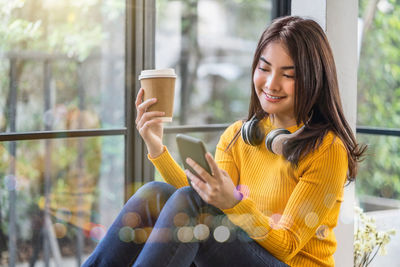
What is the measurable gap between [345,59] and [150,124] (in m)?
0.89

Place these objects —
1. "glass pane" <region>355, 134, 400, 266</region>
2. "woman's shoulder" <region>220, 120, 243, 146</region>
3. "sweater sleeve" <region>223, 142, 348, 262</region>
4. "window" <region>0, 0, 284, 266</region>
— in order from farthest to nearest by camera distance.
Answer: "glass pane" <region>355, 134, 400, 266</region> < "window" <region>0, 0, 284, 266</region> < "woman's shoulder" <region>220, 120, 243, 146</region> < "sweater sleeve" <region>223, 142, 348, 262</region>

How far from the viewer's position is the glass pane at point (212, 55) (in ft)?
13.9

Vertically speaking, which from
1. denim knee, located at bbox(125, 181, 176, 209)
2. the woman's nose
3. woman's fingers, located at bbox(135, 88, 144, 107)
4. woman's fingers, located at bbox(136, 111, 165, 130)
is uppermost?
the woman's nose

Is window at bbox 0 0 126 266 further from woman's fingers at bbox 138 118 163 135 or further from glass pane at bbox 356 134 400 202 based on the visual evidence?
glass pane at bbox 356 134 400 202

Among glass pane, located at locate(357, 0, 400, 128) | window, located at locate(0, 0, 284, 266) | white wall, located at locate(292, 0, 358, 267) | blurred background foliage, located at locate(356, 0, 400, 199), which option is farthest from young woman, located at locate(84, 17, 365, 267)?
glass pane, located at locate(357, 0, 400, 128)

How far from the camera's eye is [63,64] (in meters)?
3.06

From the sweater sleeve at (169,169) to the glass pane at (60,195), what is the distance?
1.30m

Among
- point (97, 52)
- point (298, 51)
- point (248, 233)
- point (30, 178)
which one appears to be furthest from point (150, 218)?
point (97, 52)

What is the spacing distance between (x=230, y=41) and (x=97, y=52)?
172 centimetres

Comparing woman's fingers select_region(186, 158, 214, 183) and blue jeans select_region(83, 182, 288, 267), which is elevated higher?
woman's fingers select_region(186, 158, 214, 183)

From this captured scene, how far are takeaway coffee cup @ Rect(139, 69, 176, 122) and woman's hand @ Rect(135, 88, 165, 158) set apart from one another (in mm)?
14

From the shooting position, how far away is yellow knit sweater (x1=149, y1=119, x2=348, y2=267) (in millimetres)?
1126

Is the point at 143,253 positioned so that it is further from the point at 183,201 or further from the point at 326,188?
the point at 326,188

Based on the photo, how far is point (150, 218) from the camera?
134 centimetres
